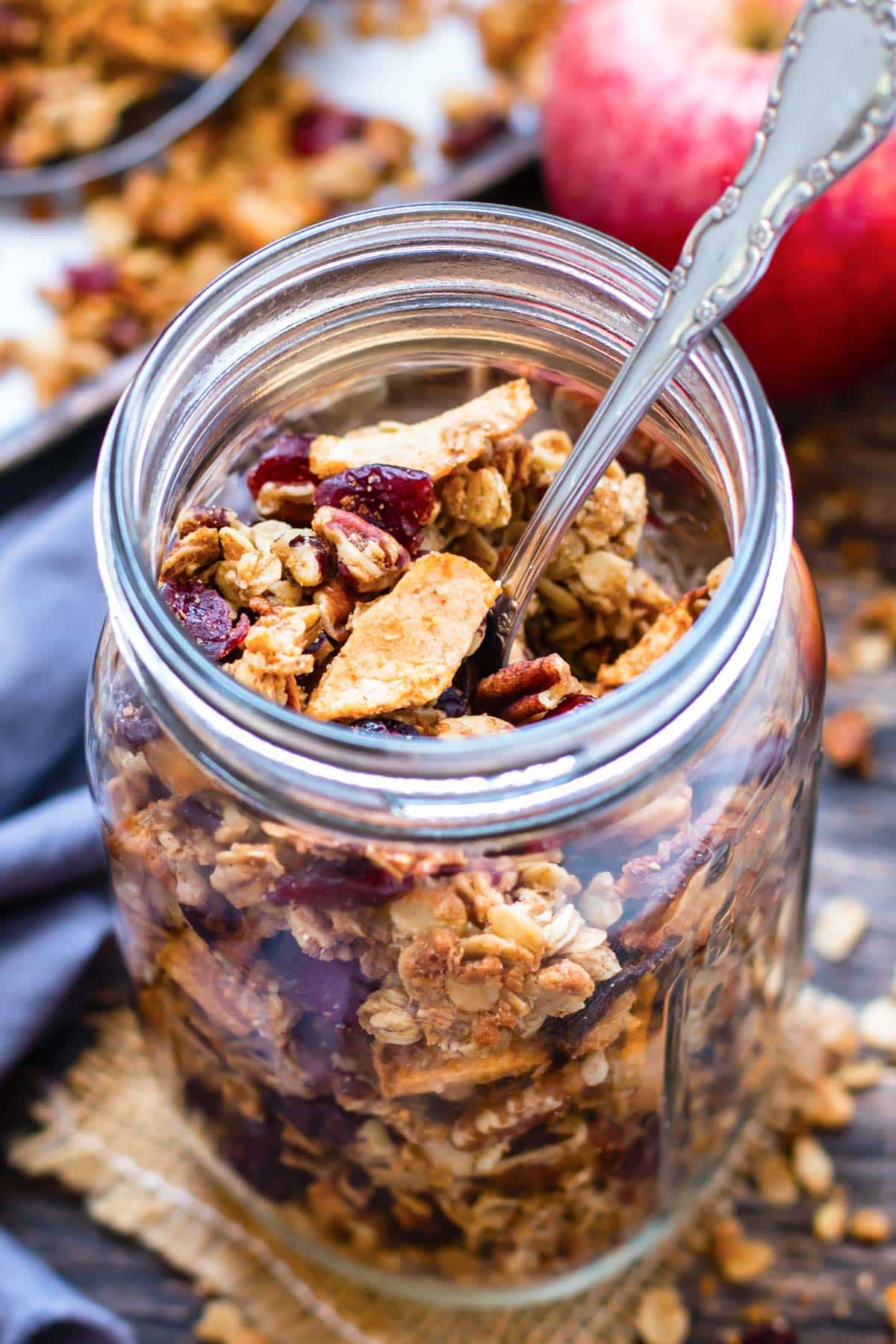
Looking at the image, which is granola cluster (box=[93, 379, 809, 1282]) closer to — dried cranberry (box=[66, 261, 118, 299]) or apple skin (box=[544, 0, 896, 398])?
apple skin (box=[544, 0, 896, 398])

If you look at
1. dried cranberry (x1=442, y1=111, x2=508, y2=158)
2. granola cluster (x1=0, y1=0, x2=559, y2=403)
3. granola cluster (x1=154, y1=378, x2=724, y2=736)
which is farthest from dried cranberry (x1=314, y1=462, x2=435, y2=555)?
dried cranberry (x1=442, y1=111, x2=508, y2=158)

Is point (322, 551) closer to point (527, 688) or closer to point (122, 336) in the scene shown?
point (527, 688)

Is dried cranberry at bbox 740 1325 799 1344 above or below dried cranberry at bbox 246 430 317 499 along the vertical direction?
below

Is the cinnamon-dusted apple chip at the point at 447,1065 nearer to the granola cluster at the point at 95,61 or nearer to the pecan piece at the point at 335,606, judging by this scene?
the pecan piece at the point at 335,606

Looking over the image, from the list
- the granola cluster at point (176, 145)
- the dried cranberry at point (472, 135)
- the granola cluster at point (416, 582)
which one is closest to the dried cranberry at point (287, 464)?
the granola cluster at point (416, 582)

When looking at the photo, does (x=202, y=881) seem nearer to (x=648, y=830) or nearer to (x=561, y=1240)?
(x=648, y=830)
